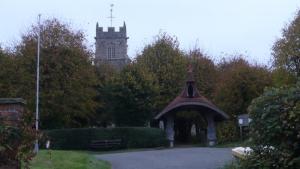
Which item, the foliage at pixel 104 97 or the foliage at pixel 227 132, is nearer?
the foliage at pixel 227 132

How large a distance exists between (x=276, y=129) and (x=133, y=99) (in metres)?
41.5

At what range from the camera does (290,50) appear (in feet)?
167

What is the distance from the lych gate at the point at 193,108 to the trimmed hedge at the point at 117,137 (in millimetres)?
1702

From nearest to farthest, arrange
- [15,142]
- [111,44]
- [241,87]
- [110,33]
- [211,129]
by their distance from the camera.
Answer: [15,142] < [211,129] < [241,87] < [111,44] < [110,33]

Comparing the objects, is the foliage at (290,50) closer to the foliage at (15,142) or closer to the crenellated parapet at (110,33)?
the foliage at (15,142)

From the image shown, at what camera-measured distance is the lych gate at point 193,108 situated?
145 ft

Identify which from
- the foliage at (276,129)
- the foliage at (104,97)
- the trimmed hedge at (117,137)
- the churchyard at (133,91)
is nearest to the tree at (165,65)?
the churchyard at (133,91)

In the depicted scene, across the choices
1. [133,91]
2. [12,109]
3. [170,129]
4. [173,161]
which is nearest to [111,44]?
[133,91]

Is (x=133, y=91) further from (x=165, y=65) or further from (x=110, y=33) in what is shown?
(x=110, y=33)

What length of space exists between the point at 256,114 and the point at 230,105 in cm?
3705

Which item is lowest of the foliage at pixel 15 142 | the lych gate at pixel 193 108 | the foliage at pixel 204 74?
the foliage at pixel 15 142

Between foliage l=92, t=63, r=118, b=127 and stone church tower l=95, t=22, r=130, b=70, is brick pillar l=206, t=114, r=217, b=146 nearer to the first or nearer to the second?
foliage l=92, t=63, r=118, b=127

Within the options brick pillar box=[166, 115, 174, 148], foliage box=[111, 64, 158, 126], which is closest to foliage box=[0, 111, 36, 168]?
brick pillar box=[166, 115, 174, 148]

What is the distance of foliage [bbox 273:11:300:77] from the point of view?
5072 centimetres
